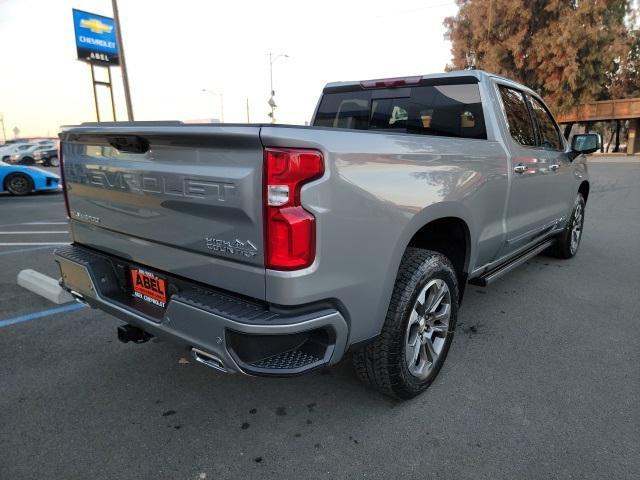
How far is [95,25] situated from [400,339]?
31.3m

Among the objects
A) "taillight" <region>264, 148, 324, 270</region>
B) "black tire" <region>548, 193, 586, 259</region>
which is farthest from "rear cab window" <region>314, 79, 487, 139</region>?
"black tire" <region>548, 193, 586, 259</region>

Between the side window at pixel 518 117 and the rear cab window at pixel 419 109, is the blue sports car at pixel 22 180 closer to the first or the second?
the rear cab window at pixel 419 109

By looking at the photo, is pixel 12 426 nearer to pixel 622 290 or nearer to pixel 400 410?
pixel 400 410

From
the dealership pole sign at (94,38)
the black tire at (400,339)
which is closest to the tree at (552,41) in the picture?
the dealership pole sign at (94,38)

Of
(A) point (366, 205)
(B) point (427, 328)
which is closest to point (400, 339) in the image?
(B) point (427, 328)

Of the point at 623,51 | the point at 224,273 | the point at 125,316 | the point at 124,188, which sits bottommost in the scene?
the point at 125,316

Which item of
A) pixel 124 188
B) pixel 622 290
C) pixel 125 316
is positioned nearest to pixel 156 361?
pixel 125 316

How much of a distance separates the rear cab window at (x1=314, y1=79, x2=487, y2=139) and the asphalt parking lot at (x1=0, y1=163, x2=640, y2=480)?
1.57 m

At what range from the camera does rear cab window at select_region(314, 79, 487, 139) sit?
3.39 meters

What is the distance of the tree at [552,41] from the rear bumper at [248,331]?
33.0 m

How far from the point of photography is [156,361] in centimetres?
307

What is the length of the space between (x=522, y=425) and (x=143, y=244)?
2.18 meters

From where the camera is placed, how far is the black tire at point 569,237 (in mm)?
5418

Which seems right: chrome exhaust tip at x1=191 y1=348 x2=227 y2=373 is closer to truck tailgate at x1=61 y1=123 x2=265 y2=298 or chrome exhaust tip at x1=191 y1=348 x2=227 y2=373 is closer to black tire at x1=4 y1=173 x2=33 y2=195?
truck tailgate at x1=61 y1=123 x2=265 y2=298
